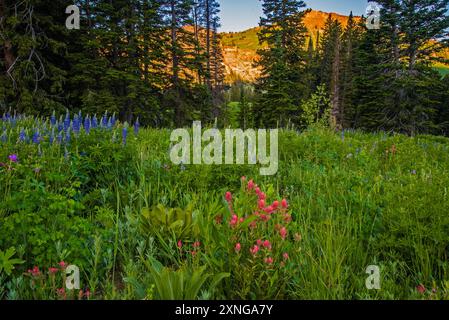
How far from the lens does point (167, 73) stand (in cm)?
2056

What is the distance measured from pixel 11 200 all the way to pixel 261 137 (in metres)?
5.14

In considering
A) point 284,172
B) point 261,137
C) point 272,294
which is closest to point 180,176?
point 284,172

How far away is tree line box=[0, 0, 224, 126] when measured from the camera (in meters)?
13.1

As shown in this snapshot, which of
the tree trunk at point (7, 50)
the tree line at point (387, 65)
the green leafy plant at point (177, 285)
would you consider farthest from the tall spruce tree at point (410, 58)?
the green leafy plant at point (177, 285)

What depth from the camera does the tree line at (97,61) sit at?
13102mm

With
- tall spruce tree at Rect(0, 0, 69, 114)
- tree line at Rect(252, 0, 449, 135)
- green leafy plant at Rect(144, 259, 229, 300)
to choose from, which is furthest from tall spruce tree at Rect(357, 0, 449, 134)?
green leafy plant at Rect(144, 259, 229, 300)

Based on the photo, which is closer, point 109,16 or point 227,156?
point 227,156

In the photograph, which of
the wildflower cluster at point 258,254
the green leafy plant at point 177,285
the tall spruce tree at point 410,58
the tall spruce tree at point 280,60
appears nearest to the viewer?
the green leafy plant at point 177,285

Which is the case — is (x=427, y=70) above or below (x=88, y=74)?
above

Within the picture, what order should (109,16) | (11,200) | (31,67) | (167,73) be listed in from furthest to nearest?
(167,73)
(109,16)
(31,67)
(11,200)

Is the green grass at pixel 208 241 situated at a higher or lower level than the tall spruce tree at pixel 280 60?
lower

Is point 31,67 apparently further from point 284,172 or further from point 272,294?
point 272,294

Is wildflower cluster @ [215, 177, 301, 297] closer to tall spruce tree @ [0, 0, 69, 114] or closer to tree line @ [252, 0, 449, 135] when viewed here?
tall spruce tree @ [0, 0, 69, 114]

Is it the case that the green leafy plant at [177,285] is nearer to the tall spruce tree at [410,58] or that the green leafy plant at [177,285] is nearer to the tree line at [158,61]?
the tree line at [158,61]
